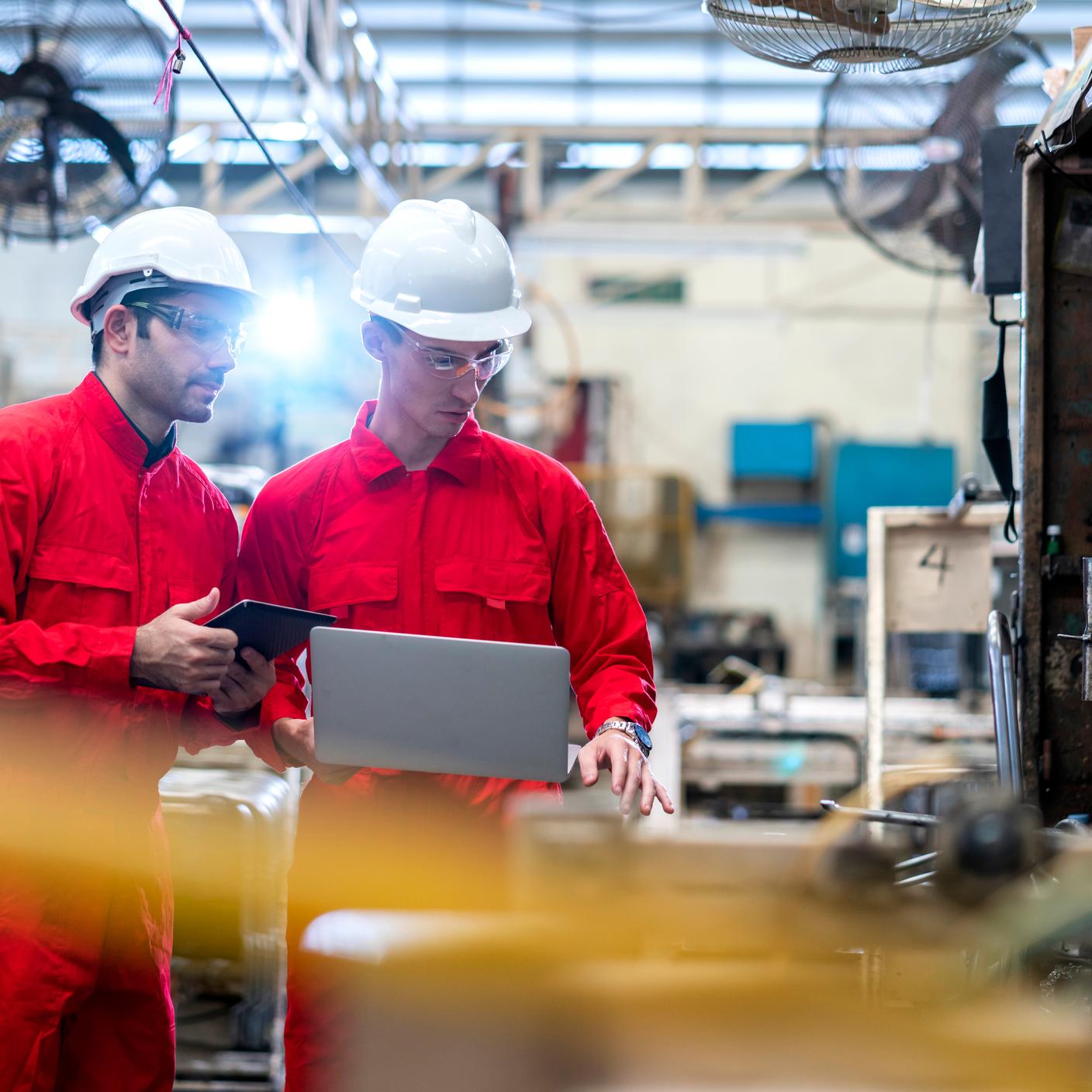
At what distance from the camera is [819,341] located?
593 inches

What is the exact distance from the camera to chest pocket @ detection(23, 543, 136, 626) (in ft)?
7.20

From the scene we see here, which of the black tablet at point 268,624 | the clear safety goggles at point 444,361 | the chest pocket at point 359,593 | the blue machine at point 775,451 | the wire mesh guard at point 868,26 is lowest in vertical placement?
the black tablet at point 268,624

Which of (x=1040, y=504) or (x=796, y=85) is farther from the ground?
(x=796, y=85)

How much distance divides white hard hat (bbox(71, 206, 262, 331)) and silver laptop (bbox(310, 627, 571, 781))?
81 cm

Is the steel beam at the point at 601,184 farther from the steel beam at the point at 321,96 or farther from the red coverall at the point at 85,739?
the red coverall at the point at 85,739

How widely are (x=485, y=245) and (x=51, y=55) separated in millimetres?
2664

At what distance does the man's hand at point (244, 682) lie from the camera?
85.8 inches

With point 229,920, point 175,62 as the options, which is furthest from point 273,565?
point 229,920

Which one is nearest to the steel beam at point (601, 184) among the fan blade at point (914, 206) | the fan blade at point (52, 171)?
the fan blade at point (914, 206)

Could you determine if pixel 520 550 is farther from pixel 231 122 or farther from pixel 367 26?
pixel 367 26

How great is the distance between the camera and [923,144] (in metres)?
5.04

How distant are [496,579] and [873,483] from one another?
39.8ft

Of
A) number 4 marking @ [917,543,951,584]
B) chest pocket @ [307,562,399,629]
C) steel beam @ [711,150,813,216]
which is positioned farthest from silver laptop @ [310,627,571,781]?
steel beam @ [711,150,813,216]

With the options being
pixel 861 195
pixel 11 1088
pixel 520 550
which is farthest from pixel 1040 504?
pixel 861 195
